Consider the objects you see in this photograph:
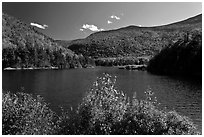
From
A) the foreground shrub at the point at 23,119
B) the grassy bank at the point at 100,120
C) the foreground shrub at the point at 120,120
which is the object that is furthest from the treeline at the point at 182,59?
the foreground shrub at the point at 23,119

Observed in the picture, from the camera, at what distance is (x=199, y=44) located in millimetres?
96500

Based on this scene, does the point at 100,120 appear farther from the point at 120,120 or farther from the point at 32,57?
the point at 32,57

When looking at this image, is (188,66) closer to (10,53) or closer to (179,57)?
(179,57)

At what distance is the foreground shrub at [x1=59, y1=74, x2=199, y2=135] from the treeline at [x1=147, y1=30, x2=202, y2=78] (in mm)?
73373

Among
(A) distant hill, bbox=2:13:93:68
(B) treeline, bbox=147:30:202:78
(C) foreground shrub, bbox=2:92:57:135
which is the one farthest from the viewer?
(A) distant hill, bbox=2:13:93:68

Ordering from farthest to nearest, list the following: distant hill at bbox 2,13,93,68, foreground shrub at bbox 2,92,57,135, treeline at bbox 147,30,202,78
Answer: distant hill at bbox 2,13,93,68 < treeline at bbox 147,30,202,78 < foreground shrub at bbox 2,92,57,135

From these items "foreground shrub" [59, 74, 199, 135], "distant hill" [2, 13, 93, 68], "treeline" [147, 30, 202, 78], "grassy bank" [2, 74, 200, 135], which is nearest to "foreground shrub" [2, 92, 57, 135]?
"grassy bank" [2, 74, 200, 135]

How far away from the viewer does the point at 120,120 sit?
1401 centimetres

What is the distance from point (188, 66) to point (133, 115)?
83.2 metres

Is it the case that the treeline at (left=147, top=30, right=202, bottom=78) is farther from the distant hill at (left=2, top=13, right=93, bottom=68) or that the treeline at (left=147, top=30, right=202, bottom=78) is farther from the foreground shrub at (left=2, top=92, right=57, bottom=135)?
the foreground shrub at (left=2, top=92, right=57, bottom=135)

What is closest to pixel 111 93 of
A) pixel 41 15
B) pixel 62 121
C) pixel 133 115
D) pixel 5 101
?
pixel 133 115

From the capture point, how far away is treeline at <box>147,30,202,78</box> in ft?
300

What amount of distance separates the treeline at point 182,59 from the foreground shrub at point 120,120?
7337cm

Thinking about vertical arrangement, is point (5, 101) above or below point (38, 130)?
above
